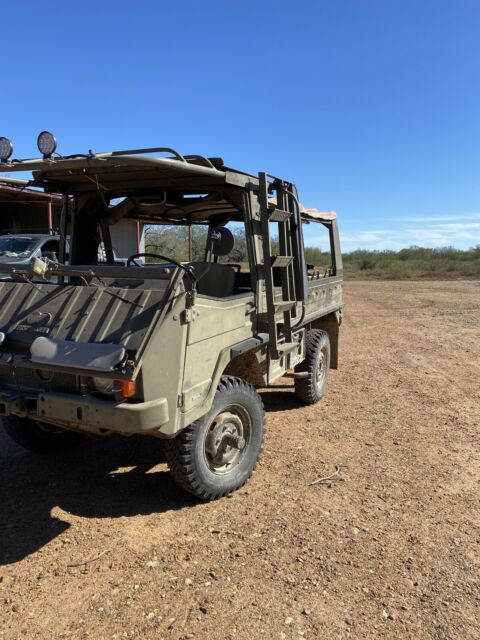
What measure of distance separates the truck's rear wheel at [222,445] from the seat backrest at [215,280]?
49.8 inches

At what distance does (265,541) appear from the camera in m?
3.15

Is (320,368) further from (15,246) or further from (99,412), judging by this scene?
(15,246)

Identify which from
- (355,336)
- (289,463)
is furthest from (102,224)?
(355,336)

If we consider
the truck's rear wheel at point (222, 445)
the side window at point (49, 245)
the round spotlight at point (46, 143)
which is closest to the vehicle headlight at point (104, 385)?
the truck's rear wheel at point (222, 445)

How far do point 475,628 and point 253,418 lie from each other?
1890 mm

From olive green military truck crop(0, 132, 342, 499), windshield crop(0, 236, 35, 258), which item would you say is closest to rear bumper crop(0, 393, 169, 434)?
olive green military truck crop(0, 132, 342, 499)

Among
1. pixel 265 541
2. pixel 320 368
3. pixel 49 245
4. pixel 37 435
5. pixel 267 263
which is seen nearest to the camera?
pixel 265 541

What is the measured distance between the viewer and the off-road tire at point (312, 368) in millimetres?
5688

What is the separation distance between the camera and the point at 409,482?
4.03 m

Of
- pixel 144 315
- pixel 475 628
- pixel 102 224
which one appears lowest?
pixel 475 628

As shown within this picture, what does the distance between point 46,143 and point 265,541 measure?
9.66 ft

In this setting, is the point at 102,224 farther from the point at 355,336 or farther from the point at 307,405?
the point at 355,336

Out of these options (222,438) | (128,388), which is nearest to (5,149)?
(128,388)

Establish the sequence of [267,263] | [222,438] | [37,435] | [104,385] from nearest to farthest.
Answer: [104,385] → [222,438] → [267,263] → [37,435]
